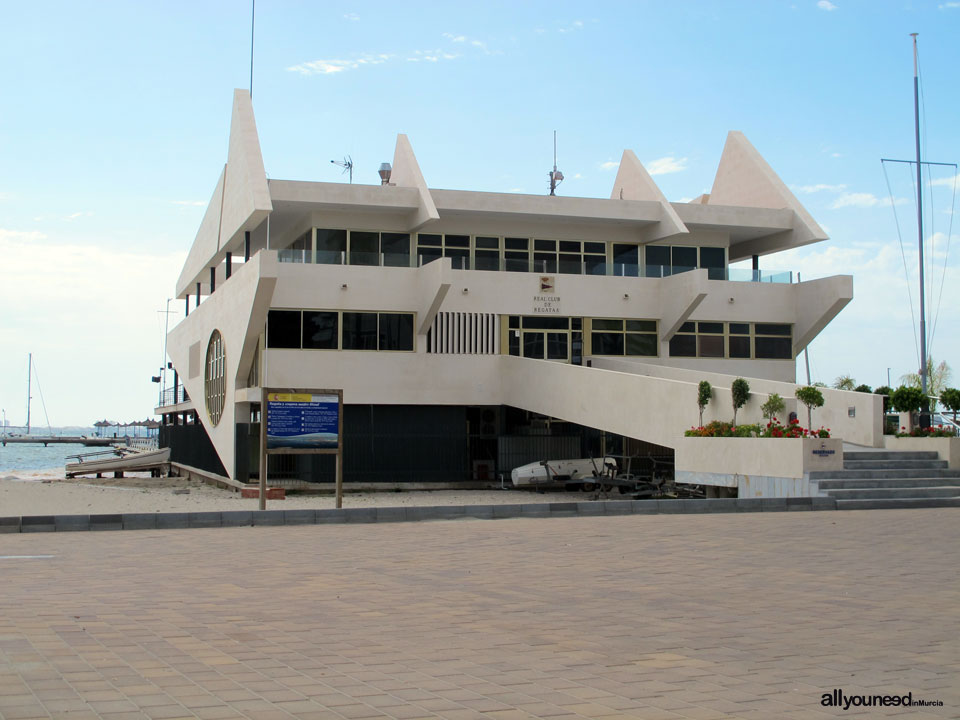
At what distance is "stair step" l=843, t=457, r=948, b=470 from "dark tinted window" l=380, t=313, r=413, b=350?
16.0 m

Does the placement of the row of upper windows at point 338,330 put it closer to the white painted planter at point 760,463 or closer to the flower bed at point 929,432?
the white painted planter at point 760,463

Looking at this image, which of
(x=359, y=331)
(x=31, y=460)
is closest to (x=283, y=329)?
(x=359, y=331)

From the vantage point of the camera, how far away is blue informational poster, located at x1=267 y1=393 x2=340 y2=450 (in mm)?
18812

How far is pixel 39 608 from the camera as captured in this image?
768 cm

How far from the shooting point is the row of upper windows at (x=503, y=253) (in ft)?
110

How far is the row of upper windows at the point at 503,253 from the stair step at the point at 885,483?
15.2 meters

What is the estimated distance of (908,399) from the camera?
2461 centimetres

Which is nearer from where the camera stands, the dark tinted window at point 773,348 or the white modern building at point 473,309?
the white modern building at point 473,309

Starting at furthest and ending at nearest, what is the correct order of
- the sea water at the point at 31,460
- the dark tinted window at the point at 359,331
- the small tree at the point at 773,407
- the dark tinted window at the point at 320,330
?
1. the sea water at the point at 31,460
2. the dark tinted window at the point at 359,331
3. the dark tinted window at the point at 320,330
4. the small tree at the point at 773,407

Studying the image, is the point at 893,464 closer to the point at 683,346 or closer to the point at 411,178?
the point at 683,346

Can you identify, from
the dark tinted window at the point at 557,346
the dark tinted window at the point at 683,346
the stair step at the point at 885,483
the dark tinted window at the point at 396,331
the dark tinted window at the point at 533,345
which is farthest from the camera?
the dark tinted window at the point at 683,346

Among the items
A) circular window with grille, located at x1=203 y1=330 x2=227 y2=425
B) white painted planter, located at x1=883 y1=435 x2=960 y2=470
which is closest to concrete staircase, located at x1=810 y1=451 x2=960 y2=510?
white painted planter, located at x1=883 y1=435 x2=960 y2=470

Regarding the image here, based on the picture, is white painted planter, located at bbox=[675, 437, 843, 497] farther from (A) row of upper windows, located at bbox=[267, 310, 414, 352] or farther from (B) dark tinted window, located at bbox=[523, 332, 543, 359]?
(A) row of upper windows, located at bbox=[267, 310, 414, 352]

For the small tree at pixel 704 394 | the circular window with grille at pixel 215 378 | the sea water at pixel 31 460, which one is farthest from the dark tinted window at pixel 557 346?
the sea water at pixel 31 460
